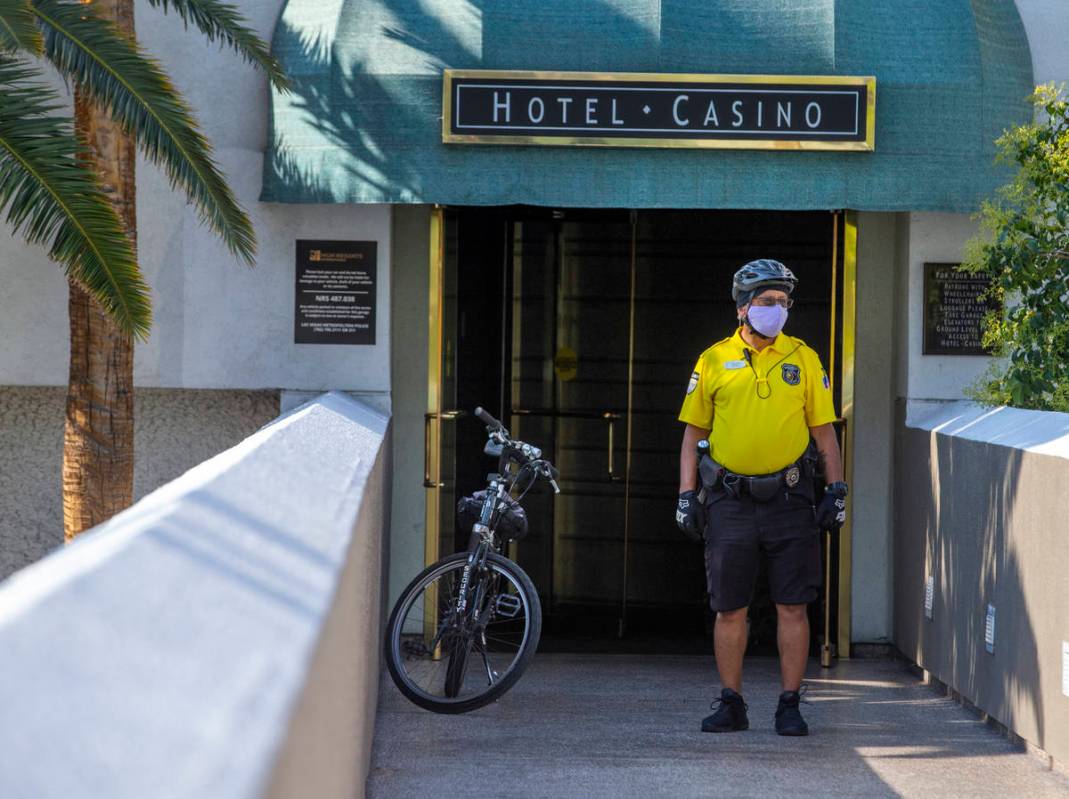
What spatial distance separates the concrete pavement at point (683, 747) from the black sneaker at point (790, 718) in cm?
5

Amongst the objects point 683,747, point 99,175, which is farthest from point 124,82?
point 683,747

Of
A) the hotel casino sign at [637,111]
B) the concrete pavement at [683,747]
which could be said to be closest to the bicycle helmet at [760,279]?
the hotel casino sign at [637,111]

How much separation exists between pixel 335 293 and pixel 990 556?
371 centimetres

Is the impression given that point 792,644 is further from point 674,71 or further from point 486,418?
point 674,71

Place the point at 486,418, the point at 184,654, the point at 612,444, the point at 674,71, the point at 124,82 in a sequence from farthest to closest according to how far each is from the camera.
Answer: the point at 612,444
the point at 674,71
the point at 124,82
the point at 486,418
the point at 184,654

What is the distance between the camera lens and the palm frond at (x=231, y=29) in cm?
753

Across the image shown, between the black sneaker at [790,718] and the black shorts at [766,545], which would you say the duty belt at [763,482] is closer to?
the black shorts at [766,545]

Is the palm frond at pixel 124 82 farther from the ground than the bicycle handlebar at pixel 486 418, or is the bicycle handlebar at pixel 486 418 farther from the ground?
the palm frond at pixel 124 82

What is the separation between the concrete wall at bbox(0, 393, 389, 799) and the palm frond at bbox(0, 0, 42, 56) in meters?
3.66

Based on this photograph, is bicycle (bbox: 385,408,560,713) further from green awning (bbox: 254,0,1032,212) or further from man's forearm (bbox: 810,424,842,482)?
green awning (bbox: 254,0,1032,212)

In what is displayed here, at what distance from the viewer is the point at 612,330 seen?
10.2 metres

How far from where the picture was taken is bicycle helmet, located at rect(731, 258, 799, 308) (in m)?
5.94

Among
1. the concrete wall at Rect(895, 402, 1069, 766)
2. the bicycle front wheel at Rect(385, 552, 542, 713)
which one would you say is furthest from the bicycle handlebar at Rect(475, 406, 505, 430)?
the concrete wall at Rect(895, 402, 1069, 766)

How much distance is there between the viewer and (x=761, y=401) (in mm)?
5984
